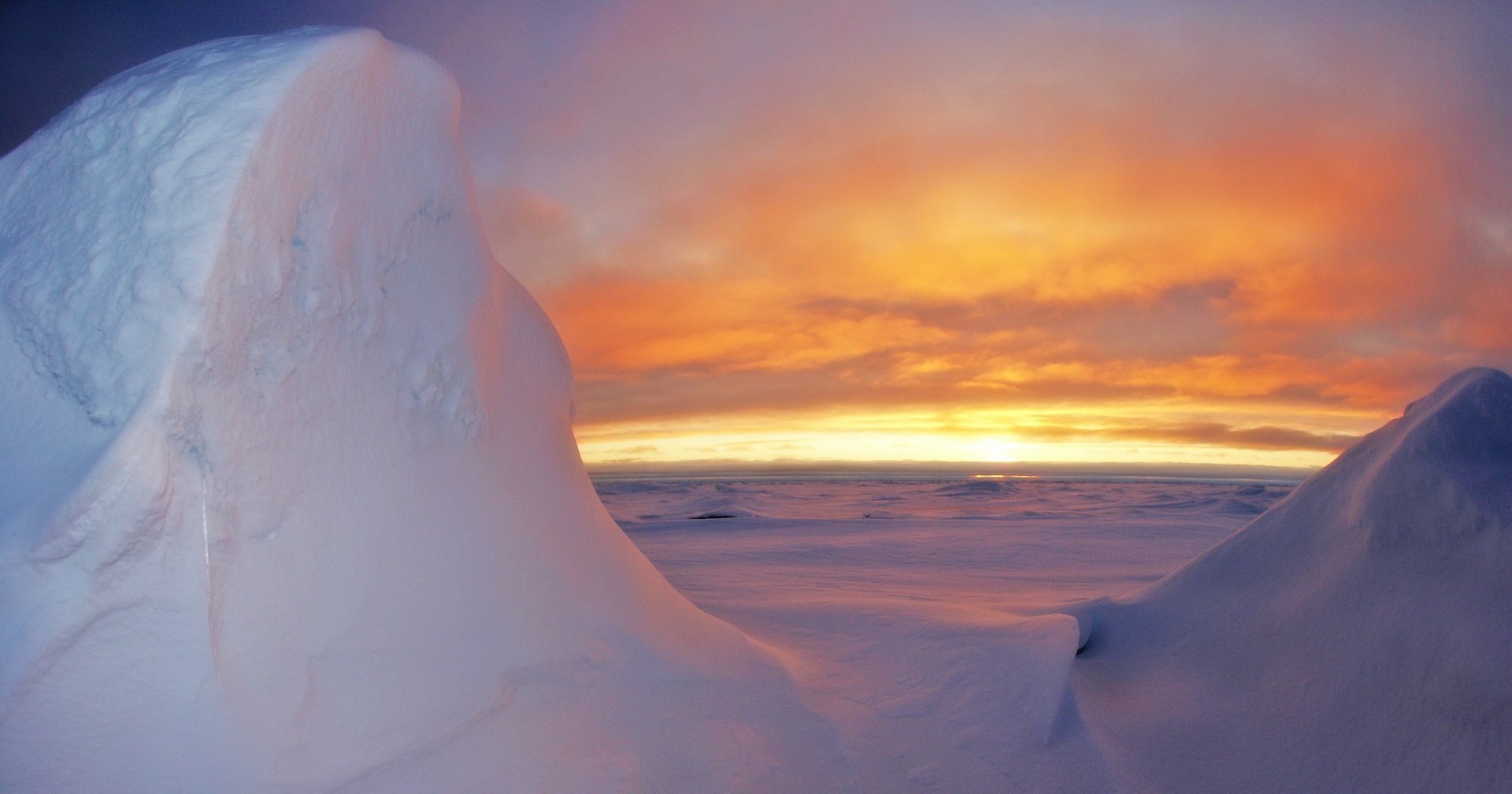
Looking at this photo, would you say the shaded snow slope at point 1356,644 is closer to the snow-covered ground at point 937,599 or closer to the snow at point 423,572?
the snow at point 423,572

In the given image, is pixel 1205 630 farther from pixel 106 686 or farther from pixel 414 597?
pixel 106 686

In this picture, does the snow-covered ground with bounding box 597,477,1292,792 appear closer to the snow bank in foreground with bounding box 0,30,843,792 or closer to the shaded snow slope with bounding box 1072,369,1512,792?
the shaded snow slope with bounding box 1072,369,1512,792

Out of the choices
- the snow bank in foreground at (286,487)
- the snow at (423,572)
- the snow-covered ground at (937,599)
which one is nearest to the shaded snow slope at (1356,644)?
the snow at (423,572)

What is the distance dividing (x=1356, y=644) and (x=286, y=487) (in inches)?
149

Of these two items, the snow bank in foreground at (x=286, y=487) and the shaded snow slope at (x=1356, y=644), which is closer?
the snow bank in foreground at (x=286, y=487)

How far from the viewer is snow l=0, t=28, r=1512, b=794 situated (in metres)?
1.67

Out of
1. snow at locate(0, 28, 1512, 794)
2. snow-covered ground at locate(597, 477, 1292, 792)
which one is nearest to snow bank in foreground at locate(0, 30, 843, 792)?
snow at locate(0, 28, 1512, 794)

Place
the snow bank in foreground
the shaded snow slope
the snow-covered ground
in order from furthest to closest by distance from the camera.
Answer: the snow-covered ground, the shaded snow slope, the snow bank in foreground

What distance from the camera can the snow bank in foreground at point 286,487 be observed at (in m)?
1.63

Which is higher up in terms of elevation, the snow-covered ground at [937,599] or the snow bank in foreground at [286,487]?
the snow bank in foreground at [286,487]

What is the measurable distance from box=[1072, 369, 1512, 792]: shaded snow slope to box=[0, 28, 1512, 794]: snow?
1 centimetres

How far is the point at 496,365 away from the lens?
9.55 feet

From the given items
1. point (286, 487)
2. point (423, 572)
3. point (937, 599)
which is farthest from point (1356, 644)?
point (286, 487)

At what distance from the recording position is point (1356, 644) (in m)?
2.81
